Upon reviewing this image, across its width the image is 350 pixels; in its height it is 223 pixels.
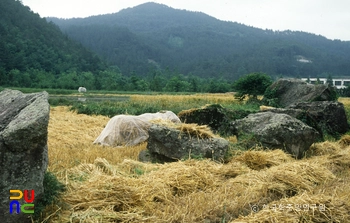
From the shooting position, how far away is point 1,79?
5866 centimetres

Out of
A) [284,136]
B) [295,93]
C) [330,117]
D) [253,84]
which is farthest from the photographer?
[253,84]

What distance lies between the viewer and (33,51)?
85.3 metres

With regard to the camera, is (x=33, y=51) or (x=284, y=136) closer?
(x=284, y=136)

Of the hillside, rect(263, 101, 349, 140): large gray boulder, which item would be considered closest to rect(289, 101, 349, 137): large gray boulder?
rect(263, 101, 349, 140): large gray boulder

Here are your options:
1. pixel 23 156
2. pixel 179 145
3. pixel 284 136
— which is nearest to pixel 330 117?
pixel 284 136

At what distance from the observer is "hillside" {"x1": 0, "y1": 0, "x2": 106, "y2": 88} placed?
71.0 metres

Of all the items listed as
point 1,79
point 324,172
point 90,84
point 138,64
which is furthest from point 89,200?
point 138,64

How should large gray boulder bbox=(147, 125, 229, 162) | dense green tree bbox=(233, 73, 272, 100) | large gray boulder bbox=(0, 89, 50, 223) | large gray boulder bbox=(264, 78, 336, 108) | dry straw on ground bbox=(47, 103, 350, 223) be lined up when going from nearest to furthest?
large gray boulder bbox=(0, 89, 50, 223) < dry straw on ground bbox=(47, 103, 350, 223) < large gray boulder bbox=(147, 125, 229, 162) < large gray boulder bbox=(264, 78, 336, 108) < dense green tree bbox=(233, 73, 272, 100)

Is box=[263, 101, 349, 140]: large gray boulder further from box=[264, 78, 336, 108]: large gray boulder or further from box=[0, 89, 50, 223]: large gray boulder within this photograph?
box=[0, 89, 50, 223]: large gray boulder

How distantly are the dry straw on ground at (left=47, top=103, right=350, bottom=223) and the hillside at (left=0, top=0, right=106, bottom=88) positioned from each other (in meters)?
58.9

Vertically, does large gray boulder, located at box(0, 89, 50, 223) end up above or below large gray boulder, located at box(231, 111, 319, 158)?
above

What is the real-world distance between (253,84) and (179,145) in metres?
17.5

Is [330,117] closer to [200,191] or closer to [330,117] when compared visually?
[330,117]

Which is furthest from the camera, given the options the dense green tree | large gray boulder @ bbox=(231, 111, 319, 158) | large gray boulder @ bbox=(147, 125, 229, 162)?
the dense green tree
